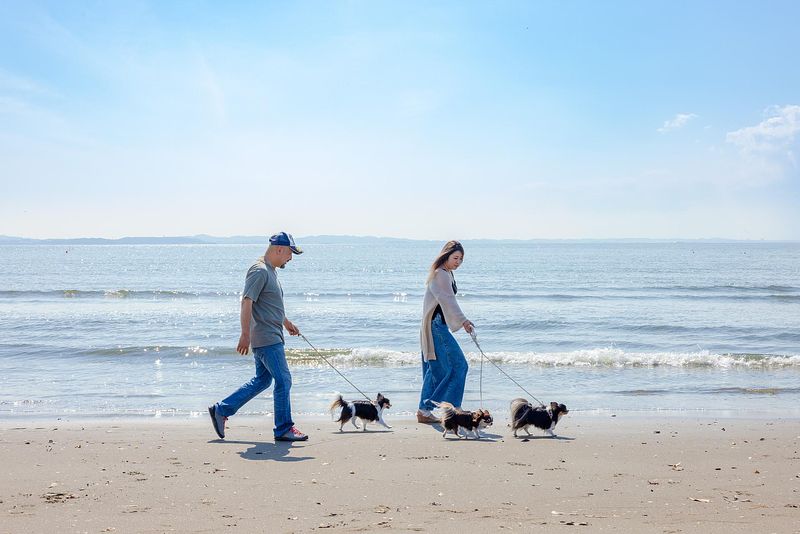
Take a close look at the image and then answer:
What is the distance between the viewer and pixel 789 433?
7.50m

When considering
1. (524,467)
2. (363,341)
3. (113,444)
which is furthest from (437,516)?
(363,341)

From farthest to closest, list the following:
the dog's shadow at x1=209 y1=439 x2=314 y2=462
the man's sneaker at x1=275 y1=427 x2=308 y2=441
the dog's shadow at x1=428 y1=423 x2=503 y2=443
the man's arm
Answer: the dog's shadow at x1=428 y1=423 x2=503 y2=443, the man's sneaker at x1=275 y1=427 x2=308 y2=441, the man's arm, the dog's shadow at x1=209 y1=439 x2=314 y2=462

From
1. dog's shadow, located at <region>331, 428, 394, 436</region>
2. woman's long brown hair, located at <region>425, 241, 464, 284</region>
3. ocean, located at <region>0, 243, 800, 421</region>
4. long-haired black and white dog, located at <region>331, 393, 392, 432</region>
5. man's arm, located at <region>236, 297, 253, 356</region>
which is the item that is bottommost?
ocean, located at <region>0, 243, 800, 421</region>

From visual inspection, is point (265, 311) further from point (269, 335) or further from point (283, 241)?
point (283, 241)

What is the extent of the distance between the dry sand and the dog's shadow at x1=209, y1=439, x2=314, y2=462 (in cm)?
3

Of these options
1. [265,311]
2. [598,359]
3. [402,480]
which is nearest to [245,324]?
[265,311]

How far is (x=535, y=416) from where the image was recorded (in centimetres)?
738

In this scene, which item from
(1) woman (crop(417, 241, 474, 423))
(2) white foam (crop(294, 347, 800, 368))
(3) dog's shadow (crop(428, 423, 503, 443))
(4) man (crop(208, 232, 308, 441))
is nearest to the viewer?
(4) man (crop(208, 232, 308, 441))

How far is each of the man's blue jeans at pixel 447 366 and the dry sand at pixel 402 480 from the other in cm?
46

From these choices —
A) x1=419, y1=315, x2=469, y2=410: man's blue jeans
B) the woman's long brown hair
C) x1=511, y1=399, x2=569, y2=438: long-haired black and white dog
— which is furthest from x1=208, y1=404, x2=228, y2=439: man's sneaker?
x1=511, y1=399, x2=569, y2=438: long-haired black and white dog

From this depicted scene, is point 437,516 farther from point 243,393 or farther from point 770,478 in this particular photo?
point 243,393

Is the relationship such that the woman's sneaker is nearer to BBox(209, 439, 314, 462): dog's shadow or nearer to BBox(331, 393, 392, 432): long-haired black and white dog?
BBox(331, 393, 392, 432): long-haired black and white dog

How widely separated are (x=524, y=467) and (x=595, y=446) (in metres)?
1.28

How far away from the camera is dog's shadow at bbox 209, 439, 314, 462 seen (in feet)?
20.4
